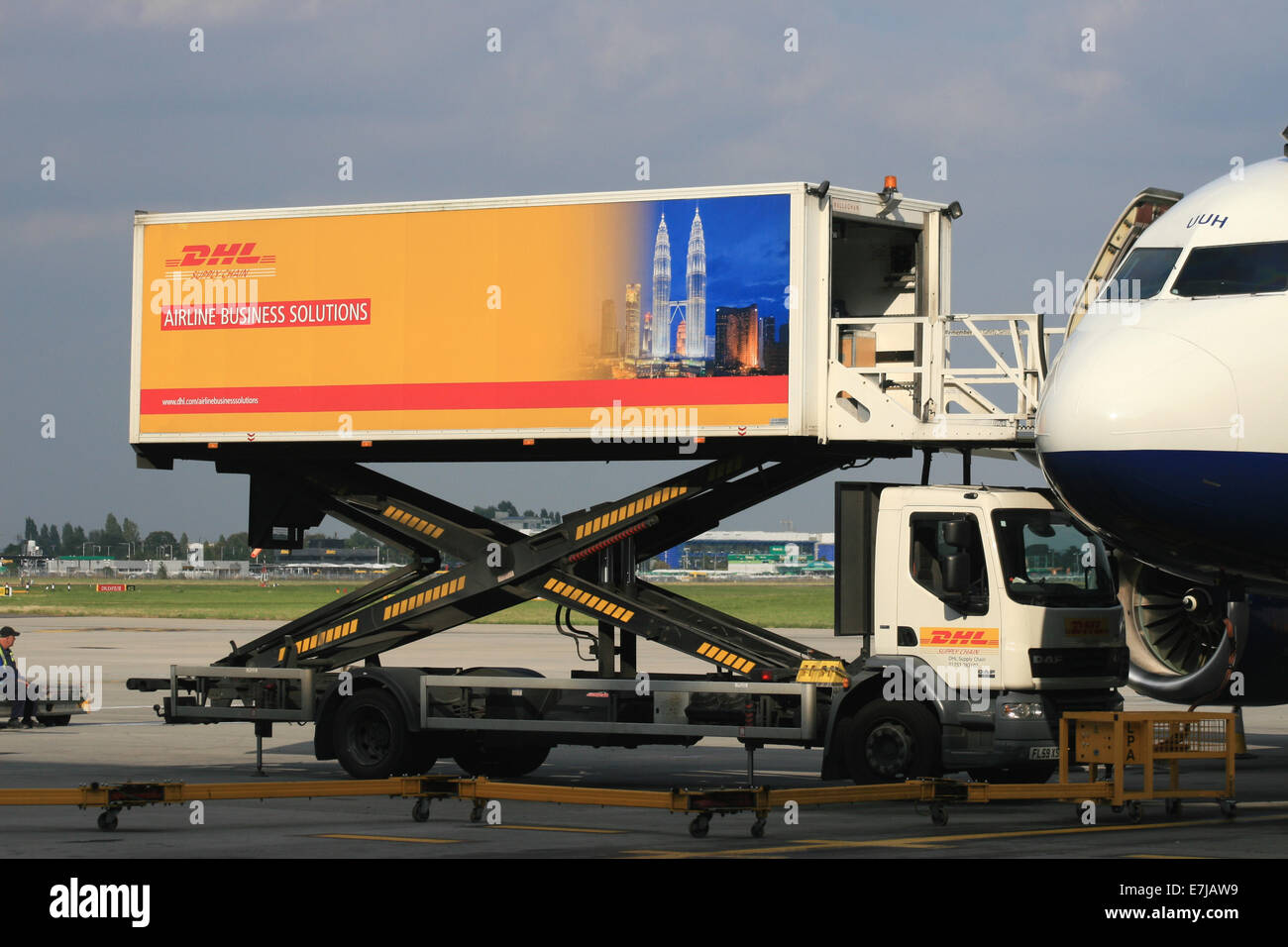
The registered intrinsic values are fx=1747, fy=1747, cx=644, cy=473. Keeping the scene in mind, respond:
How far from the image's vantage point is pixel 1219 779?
20688mm

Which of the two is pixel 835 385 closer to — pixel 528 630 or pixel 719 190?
pixel 719 190

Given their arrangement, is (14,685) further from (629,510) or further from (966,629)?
(966,629)

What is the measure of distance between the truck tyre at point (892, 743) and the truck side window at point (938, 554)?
120cm

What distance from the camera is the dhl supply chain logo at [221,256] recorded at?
1962 centimetres

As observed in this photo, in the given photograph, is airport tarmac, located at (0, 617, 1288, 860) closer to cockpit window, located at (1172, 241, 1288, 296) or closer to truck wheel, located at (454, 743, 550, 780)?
truck wheel, located at (454, 743, 550, 780)

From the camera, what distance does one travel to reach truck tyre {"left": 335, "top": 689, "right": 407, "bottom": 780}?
19.2 metres

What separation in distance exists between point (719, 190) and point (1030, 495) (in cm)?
446

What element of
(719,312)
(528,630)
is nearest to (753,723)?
(719,312)

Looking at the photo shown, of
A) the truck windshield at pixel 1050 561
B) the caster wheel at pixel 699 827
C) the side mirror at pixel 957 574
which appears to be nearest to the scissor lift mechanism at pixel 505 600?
the side mirror at pixel 957 574

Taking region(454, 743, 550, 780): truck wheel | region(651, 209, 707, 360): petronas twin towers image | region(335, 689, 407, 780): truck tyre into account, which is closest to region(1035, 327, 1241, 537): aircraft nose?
region(651, 209, 707, 360): petronas twin towers image

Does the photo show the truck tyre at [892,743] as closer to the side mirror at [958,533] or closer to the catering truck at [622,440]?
the catering truck at [622,440]

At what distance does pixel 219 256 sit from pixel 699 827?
9187mm

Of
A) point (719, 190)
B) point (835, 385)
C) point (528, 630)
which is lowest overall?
point (528, 630)
